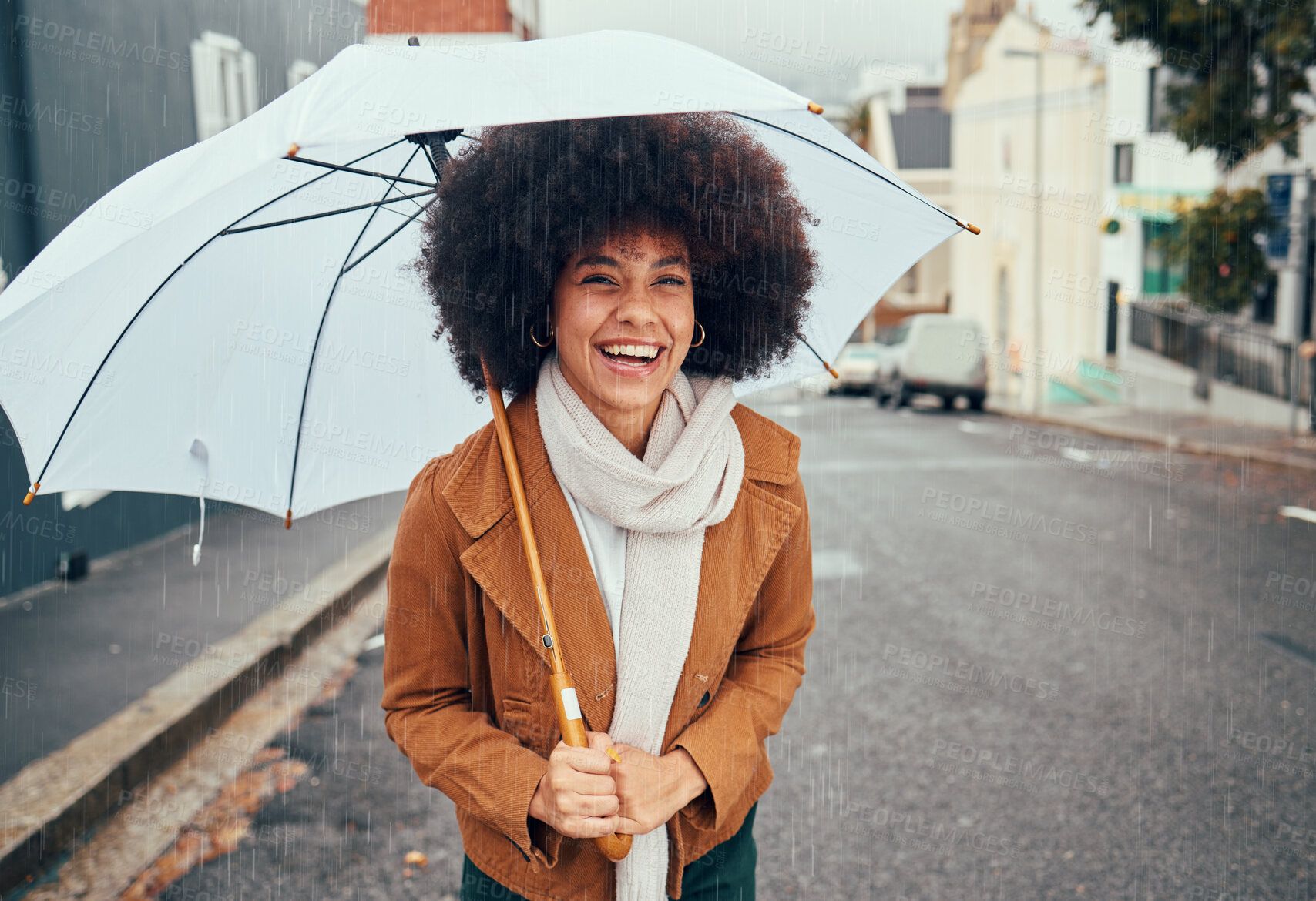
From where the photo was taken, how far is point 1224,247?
14.1m

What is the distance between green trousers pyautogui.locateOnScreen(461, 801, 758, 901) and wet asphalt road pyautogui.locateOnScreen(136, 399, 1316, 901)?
1.53 meters

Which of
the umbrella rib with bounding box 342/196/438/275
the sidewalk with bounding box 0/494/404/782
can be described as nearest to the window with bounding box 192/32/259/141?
the sidewalk with bounding box 0/494/404/782

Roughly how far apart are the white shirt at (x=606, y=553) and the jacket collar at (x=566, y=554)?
0.02 metres

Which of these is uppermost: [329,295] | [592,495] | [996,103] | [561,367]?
[996,103]

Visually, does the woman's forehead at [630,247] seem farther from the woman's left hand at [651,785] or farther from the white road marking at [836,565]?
the white road marking at [836,565]

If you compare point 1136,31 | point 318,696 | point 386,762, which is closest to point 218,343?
point 386,762

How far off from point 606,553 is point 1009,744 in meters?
3.42

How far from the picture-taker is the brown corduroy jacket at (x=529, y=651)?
1.80 meters

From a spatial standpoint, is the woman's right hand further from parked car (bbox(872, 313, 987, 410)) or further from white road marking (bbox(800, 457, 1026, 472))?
parked car (bbox(872, 313, 987, 410))

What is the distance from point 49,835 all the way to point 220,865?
1.98 ft

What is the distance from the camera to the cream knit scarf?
5.92 ft

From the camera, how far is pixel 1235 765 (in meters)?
4.36

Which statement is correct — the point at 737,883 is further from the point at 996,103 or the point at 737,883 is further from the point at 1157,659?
the point at 996,103

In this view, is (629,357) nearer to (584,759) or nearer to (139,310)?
(584,759)
